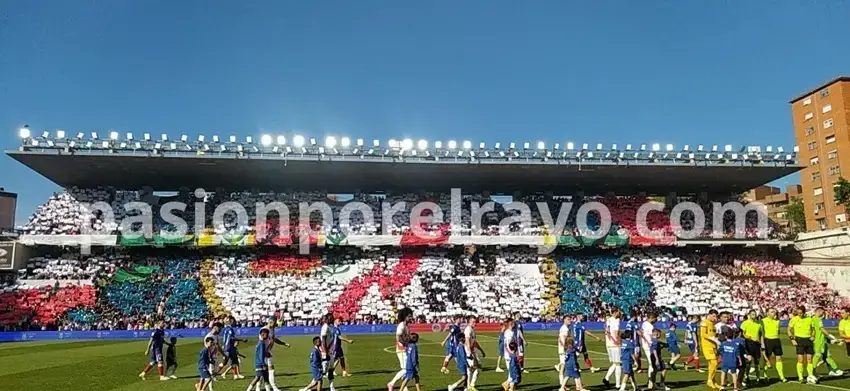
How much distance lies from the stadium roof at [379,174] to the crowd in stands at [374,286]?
590 centimetres

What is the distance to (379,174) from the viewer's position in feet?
169

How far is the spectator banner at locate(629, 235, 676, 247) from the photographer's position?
52153mm

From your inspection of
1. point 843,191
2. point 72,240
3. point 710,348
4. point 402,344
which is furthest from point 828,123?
point 72,240

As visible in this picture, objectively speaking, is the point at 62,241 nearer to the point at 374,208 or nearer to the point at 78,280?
the point at 78,280

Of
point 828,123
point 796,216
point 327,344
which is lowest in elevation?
point 327,344

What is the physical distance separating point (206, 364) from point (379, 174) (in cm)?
3529

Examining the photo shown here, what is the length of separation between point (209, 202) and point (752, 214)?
47.7 meters

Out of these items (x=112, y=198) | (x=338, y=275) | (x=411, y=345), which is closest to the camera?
(x=411, y=345)

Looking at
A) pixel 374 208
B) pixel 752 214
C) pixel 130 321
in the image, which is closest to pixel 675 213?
pixel 752 214

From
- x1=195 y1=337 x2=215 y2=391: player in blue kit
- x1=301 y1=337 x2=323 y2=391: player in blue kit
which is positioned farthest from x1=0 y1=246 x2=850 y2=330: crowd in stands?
x1=301 y1=337 x2=323 y2=391: player in blue kit

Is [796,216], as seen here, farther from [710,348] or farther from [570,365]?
[570,365]

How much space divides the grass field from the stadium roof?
16.3 m

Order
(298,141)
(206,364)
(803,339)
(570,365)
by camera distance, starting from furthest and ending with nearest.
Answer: (298,141), (803,339), (206,364), (570,365)

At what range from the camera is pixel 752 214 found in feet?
193
